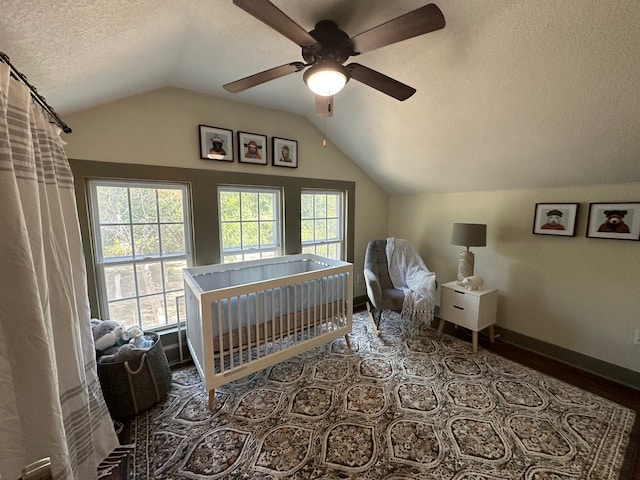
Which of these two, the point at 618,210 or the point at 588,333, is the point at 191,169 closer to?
the point at 618,210

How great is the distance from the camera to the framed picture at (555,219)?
2.30m

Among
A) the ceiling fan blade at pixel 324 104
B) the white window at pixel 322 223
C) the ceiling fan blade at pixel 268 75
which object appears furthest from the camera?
the white window at pixel 322 223

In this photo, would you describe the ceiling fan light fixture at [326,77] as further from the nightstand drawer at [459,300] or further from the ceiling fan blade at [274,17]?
the nightstand drawer at [459,300]

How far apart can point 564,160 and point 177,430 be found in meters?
3.42

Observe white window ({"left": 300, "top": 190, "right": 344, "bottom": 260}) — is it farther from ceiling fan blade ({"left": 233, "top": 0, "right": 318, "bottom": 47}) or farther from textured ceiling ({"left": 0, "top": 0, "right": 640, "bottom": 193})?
ceiling fan blade ({"left": 233, "top": 0, "right": 318, "bottom": 47})

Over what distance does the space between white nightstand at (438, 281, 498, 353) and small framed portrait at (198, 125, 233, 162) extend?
260 centimetres

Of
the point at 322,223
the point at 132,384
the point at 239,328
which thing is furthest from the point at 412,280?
the point at 132,384

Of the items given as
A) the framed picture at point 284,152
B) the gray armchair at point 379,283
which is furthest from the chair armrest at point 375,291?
the framed picture at point 284,152

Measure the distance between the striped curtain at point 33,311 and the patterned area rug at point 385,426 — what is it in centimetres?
62

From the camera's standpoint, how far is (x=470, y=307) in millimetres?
2564

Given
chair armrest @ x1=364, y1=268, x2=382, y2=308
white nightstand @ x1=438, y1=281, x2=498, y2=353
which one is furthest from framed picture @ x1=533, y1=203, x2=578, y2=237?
chair armrest @ x1=364, y1=268, x2=382, y2=308

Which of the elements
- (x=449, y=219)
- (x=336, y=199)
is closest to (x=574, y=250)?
(x=449, y=219)

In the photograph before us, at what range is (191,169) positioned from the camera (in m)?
2.33

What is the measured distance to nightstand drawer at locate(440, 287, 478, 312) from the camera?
2539 mm
